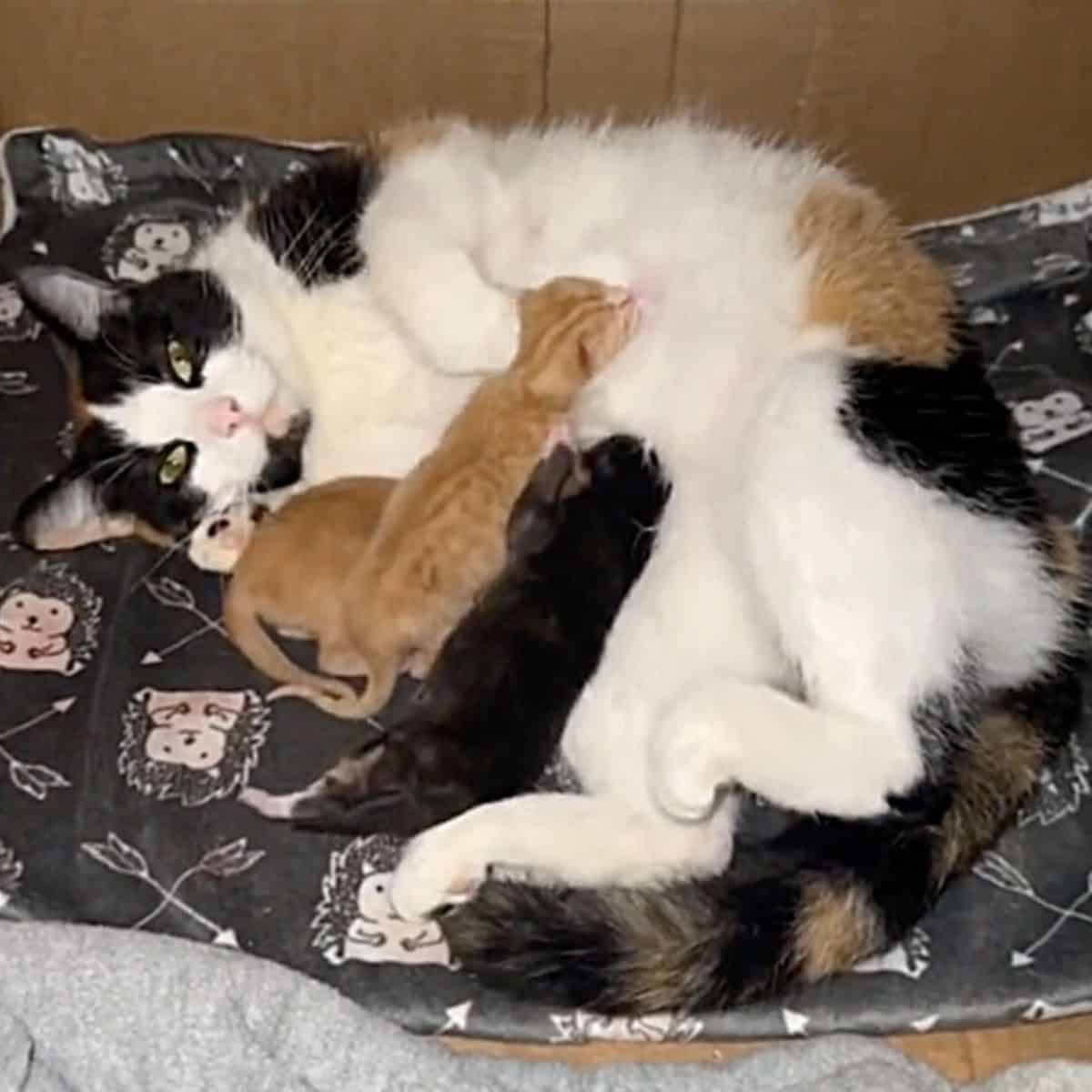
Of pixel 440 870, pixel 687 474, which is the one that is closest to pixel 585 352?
pixel 687 474

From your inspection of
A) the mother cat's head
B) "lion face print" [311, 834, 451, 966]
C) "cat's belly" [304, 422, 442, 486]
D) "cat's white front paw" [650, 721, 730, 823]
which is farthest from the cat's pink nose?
"cat's white front paw" [650, 721, 730, 823]

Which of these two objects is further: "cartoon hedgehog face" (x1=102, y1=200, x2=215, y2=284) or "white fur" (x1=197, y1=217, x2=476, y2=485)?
"cartoon hedgehog face" (x1=102, y1=200, x2=215, y2=284)

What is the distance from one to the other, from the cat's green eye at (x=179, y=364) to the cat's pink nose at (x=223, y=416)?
36mm

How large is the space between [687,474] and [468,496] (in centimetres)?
21

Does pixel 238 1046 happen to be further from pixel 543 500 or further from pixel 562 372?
pixel 562 372

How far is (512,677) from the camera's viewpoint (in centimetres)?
180

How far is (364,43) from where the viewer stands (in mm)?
2406

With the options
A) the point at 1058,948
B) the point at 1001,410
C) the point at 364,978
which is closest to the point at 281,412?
the point at 364,978

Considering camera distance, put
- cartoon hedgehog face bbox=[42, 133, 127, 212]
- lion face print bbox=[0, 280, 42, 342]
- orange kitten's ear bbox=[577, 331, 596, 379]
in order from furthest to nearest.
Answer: cartoon hedgehog face bbox=[42, 133, 127, 212] < lion face print bbox=[0, 280, 42, 342] < orange kitten's ear bbox=[577, 331, 596, 379]

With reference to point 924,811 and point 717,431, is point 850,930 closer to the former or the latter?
point 924,811

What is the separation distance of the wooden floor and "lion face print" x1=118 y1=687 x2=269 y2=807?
0.32 metres

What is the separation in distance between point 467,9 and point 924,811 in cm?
106

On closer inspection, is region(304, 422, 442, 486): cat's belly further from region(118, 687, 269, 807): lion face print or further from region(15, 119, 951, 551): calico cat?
region(118, 687, 269, 807): lion face print

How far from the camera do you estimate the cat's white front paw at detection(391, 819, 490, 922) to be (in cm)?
181
